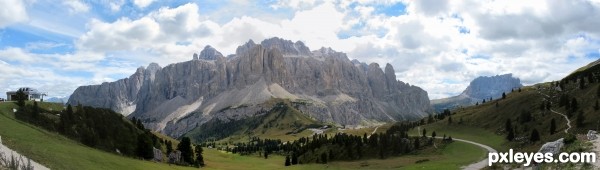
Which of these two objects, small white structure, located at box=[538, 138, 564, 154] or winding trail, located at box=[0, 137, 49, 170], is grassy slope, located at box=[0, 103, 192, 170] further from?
small white structure, located at box=[538, 138, 564, 154]

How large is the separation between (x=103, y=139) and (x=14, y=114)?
1659 centimetres

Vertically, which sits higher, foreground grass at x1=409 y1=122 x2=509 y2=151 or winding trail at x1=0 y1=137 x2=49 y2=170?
winding trail at x1=0 y1=137 x2=49 y2=170

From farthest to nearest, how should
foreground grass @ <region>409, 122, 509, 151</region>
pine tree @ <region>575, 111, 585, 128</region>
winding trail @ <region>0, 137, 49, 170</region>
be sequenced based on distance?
foreground grass @ <region>409, 122, 509, 151</region>, pine tree @ <region>575, 111, 585, 128</region>, winding trail @ <region>0, 137, 49, 170</region>

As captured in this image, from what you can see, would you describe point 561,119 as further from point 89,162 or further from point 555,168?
point 89,162

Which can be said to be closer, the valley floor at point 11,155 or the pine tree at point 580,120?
the valley floor at point 11,155

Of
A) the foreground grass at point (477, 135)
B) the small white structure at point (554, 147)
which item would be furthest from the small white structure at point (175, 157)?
the foreground grass at point (477, 135)

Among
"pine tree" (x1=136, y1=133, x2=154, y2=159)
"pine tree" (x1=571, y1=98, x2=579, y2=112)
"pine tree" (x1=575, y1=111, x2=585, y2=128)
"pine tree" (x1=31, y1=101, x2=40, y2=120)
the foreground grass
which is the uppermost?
"pine tree" (x1=31, y1=101, x2=40, y2=120)

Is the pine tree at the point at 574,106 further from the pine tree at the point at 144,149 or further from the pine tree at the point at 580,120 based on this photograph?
the pine tree at the point at 144,149

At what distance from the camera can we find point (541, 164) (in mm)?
51531

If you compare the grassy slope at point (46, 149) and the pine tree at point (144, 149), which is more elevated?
the grassy slope at point (46, 149)

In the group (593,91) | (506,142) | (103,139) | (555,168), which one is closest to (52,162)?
(103,139)

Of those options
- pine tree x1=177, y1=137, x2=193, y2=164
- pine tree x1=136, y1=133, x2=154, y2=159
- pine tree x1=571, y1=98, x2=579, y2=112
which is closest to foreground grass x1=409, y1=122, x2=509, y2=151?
pine tree x1=571, y1=98, x2=579, y2=112

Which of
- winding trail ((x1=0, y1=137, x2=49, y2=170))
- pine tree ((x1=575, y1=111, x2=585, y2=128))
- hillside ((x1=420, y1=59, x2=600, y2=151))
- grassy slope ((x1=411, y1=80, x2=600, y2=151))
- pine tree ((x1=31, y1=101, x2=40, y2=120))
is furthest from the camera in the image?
grassy slope ((x1=411, y1=80, x2=600, y2=151))

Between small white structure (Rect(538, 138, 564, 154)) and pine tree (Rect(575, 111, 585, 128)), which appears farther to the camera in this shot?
pine tree (Rect(575, 111, 585, 128))
